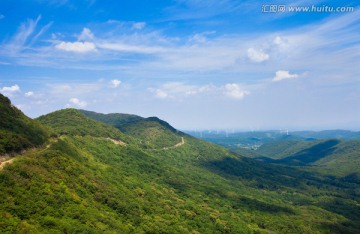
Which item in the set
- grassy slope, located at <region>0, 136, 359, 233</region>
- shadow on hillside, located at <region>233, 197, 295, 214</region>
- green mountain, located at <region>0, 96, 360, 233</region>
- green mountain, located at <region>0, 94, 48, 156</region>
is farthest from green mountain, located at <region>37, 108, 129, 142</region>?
shadow on hillside, located at <region>233, 197, 295, 214</region>

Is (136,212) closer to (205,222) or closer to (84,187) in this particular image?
(84,187)

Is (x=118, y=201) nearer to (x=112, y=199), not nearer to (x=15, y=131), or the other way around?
(x=112, y=199)

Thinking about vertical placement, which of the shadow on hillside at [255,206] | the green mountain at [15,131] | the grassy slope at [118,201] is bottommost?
the shadow on hillside at [255,206]

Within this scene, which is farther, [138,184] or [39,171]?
[138,184]

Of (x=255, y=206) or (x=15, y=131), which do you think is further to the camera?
(x=255, y=206)

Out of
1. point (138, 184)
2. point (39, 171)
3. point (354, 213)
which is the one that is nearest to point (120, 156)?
point (138, 184)

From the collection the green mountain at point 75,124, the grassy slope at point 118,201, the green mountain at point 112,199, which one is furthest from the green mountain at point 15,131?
the green mountain at point 75,124

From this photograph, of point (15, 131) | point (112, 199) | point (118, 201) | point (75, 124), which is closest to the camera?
point (112, 199)

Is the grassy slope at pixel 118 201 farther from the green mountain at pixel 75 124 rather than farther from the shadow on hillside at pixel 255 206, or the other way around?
the green mountain at pixel 75 124

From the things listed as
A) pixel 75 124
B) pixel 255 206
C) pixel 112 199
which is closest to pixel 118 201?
pixel 112 199
